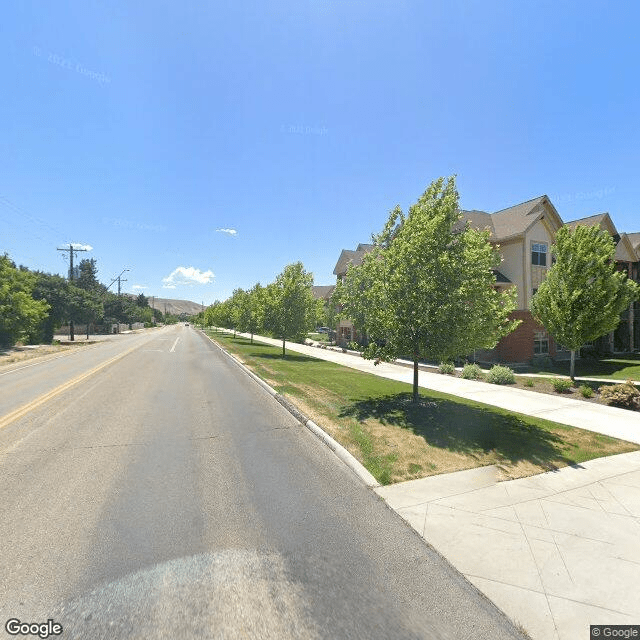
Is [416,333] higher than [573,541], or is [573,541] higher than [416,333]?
[416,333]

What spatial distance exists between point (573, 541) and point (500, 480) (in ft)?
5.27

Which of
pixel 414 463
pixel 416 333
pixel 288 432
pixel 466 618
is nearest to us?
pixel 466 618

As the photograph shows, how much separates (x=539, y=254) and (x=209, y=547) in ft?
93.2

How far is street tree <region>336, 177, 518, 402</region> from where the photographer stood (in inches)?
366

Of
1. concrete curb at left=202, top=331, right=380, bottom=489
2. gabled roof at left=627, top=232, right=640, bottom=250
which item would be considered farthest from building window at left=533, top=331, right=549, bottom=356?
concrete curb at left=202, top=331, right=380, bottom=489

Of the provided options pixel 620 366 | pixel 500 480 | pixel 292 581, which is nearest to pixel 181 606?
pixel 292 581

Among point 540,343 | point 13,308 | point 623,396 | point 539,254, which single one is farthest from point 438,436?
point 13,308

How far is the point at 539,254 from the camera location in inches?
1008

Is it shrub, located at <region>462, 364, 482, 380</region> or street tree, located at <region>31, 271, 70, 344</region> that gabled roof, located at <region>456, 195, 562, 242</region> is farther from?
street tree, located at <region>31, 271, 70, 344</region>

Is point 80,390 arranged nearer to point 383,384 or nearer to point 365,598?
point 383,384

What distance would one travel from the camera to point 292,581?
3549 mm

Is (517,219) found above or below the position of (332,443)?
above

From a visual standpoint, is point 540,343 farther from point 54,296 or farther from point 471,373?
point 54,296

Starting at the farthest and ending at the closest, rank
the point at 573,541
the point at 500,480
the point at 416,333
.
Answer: the point at 416,333, the point at 500,480, the point at 573,541
